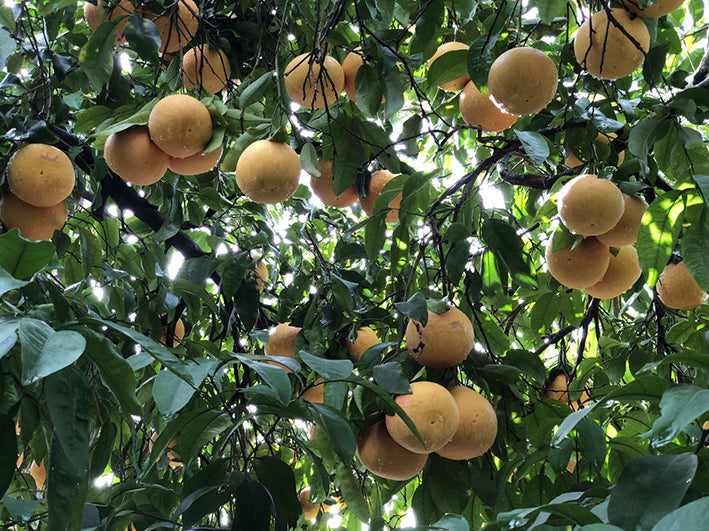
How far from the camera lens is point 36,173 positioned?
1.87 meters

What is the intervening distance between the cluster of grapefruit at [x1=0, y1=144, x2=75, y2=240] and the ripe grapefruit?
0.34 metres

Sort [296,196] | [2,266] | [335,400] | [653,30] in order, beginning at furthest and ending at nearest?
[296,196], [653,30], [335,400], [2,266]

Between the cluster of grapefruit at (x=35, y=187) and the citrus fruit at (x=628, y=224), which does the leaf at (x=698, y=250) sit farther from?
the cluster of grapefruit at (x=35, y=187)

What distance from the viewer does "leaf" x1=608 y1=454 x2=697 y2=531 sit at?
0.93 meters

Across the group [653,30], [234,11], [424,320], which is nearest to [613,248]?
[653,30]

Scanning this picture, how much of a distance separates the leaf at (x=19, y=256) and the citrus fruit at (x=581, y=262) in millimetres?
1269

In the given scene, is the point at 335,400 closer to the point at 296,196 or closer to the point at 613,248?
the point at 613,248

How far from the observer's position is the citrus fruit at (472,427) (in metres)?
1.56

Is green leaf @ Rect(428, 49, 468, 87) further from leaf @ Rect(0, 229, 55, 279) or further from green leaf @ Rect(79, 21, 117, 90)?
leaf @ Rect(0, 229, 55, 279)

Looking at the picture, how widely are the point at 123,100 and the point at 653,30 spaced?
4.78 ft

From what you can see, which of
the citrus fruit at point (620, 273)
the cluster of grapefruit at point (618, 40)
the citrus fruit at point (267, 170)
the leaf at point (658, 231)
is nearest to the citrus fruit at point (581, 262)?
the citrus fruit at point (620, 273)

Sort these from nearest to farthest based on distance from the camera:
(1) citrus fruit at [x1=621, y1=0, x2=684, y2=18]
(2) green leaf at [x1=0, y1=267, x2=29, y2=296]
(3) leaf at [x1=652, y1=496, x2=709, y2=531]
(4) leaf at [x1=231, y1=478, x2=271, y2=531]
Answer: (3) leaf at [x1=652, y1=496, x2=709, y2=531] → (2) green leaf at [x1=0, y1=267, x2=29, y2=296] → (4) leaf at [x1=231, y1=478, x2=271, y2=531] → (1) citrus fruit at [x1=621, y1=0, x2=684, y2=18]

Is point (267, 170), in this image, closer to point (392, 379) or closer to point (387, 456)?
point (392, 379)

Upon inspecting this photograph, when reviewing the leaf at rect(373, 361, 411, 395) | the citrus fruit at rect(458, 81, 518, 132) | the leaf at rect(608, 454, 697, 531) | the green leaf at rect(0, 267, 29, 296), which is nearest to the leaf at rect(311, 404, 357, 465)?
the leaf at rect(373, 361, 411, 395)
